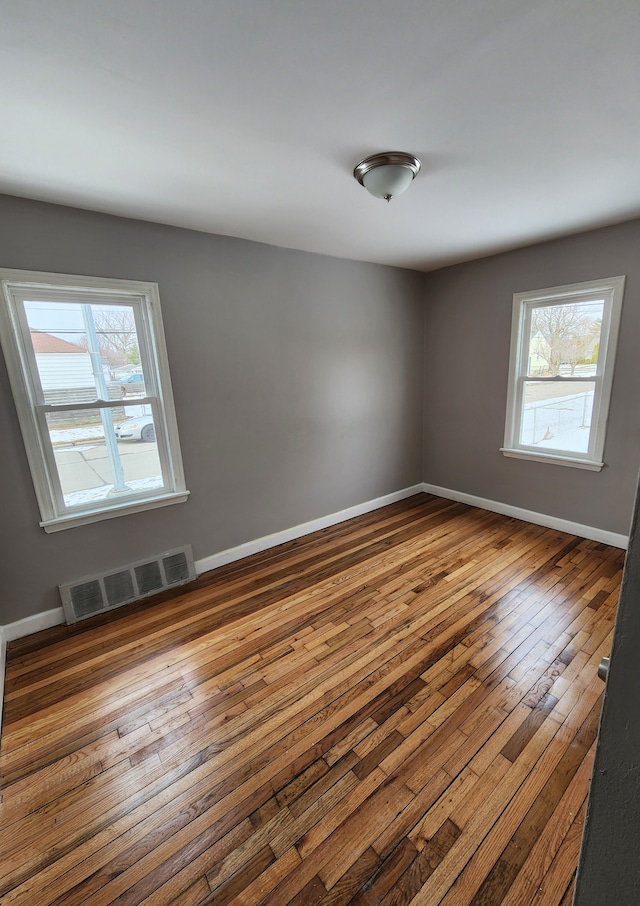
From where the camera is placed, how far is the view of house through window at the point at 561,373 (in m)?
2.98

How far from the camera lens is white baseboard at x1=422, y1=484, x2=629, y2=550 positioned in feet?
10.0

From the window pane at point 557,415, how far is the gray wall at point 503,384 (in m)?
0.18

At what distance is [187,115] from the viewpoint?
1.40m

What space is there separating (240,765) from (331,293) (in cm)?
328

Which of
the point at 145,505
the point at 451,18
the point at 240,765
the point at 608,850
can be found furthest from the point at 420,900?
the point at 451,18

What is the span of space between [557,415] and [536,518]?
0.98 m

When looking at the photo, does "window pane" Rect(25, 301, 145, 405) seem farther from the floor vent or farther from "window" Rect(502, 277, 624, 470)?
"window" Rect(502, 277, 624, 470)

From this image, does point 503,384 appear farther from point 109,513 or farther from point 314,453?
point 109,513

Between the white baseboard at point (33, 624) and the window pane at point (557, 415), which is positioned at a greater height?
the window pane at point (557, 415)

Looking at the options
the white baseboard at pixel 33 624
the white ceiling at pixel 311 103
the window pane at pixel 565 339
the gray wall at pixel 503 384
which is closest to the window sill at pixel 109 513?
the white baseboard at pixel 33 624

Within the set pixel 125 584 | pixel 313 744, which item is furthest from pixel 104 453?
pixel 313 744

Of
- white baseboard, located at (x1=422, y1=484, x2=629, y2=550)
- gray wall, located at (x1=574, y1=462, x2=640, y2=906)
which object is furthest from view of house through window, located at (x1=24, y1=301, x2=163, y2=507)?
white baseboard, located at (x1=422, y1=484, x2=629, y2=550)

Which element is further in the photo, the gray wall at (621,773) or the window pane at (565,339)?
the window pane at (565,339)

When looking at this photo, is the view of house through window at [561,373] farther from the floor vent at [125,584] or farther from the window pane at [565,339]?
the floor vent at [125,584]
